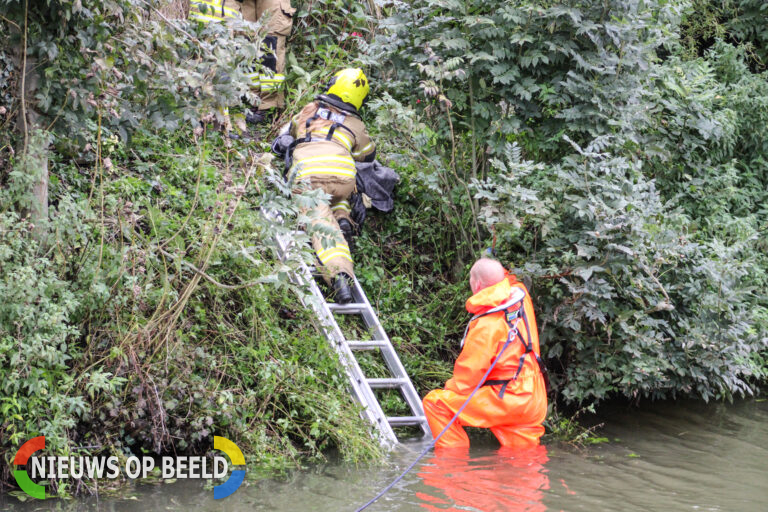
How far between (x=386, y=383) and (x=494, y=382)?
879mm

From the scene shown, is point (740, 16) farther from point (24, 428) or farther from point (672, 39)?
point (24, 428)

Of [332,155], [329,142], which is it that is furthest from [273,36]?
[332,155]

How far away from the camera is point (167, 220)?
222 inches

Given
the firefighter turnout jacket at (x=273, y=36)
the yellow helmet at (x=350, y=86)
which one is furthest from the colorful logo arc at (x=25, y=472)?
the firefighter turnout jacket at (x=273, y=36)

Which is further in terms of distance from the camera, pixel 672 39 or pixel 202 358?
pixel 672 39

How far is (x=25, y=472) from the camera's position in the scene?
4117 mm

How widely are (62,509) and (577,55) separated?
4.93m

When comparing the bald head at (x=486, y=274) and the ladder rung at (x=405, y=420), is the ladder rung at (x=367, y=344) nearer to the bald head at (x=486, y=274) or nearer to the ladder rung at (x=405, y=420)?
the ladder rung at (x=405, y=420)

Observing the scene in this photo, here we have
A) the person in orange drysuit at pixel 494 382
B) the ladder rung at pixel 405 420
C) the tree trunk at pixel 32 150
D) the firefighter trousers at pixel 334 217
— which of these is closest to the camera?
the tree trunk at pixel 32 150

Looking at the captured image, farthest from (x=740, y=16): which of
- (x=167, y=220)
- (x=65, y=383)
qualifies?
(x=65, y=383)

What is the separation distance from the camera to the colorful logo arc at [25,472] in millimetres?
4082

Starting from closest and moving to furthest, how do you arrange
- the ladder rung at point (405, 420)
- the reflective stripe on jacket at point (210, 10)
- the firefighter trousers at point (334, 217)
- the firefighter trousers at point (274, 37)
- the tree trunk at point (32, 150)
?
the tree trunk at point (32, 150)
the ladder rung at point (405, 420)
the firefighter trousers at point (334, 217)
the reflective stripe on jacket at point (210, 10)
the firefighter trousers at point (274, 37)

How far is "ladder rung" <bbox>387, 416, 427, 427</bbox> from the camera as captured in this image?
562 centimetres
